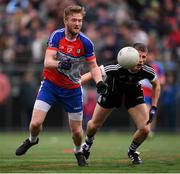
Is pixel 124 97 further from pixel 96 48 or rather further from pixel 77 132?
pixel 96 48

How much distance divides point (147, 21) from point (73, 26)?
12.6 metres

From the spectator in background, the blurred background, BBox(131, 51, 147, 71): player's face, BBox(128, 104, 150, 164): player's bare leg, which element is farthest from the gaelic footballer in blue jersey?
the spectator in background

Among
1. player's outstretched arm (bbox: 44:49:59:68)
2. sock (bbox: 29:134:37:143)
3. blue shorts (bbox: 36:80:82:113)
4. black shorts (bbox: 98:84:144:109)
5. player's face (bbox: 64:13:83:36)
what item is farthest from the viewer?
black shorts (bbox: 98:84:144:109)

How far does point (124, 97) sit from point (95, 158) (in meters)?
1.41

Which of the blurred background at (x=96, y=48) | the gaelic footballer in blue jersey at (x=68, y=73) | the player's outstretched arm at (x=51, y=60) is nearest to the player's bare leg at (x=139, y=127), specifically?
the gaelic footballer in blue jersey at (x=68, y=73)

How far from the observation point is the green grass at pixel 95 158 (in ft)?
34.1

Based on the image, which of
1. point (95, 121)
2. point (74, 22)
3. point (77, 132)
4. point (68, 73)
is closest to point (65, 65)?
point (68, 73)

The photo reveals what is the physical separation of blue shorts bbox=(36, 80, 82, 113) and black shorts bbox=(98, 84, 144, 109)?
795mm

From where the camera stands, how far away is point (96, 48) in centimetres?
2236

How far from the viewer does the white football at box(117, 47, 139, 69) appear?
11000 millimetres

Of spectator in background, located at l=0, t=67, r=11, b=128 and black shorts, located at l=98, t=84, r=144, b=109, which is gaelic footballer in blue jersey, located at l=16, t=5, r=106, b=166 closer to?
black shorts, located at l=98, t=84, r=144, b=109

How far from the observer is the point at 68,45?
11.0 metres

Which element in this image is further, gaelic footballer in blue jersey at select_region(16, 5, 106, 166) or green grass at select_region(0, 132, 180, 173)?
gaelic footballer in blue jersey at select_region(16, 5, 106, 166)

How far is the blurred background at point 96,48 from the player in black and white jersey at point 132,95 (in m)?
9.76
